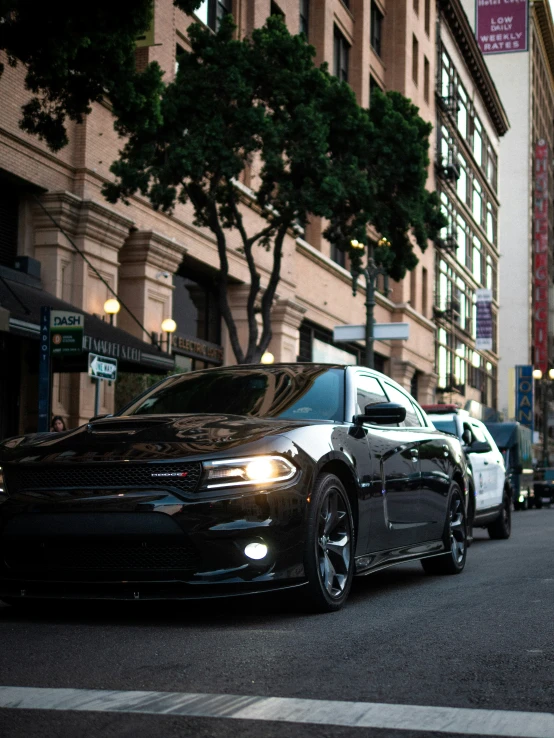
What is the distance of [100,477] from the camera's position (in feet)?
20.9

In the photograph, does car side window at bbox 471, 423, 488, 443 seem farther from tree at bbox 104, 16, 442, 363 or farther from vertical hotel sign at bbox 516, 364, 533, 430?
vertical hotel sign at bbox 516, 364, 533, 430

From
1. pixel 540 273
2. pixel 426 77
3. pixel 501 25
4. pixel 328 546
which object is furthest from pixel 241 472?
pixel 540 273

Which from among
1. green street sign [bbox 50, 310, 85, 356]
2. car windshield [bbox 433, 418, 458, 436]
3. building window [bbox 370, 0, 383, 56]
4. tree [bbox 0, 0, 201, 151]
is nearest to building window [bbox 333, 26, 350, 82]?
building window [bbox 370, 0, 383, 56]

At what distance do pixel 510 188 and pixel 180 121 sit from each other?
2717 inches

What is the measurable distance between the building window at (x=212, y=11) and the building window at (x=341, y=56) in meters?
10.8

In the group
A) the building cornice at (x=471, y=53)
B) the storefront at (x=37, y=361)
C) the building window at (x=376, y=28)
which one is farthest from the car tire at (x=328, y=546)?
the building cornice at (x=471, y=53)

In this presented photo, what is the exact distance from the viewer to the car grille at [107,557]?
20.5 feet

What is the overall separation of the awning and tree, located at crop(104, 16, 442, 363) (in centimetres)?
167

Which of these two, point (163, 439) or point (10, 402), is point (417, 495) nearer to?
point (163, 439)

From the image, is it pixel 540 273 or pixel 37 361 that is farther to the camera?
pixel 540 273

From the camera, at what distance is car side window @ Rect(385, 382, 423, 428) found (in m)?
8.94

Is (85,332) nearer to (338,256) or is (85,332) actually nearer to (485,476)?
(485,476)

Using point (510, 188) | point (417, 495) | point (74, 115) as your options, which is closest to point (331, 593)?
point (417, 495)

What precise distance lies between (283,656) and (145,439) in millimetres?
1660
